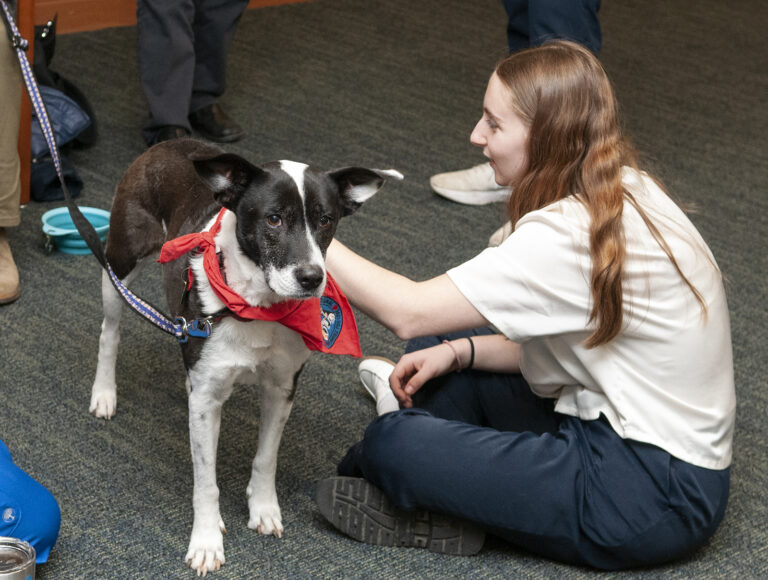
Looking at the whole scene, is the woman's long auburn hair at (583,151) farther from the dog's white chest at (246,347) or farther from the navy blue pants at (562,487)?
the dog's white chest at (246,347)

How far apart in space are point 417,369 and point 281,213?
60 centimetres

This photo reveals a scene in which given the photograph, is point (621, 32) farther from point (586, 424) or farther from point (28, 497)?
point (28, 497)

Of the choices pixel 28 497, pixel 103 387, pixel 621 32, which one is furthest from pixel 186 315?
pixel 621 32

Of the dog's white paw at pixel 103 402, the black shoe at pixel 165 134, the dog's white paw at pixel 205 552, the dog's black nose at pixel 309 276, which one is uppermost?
the dog's black nose at pixel 309 276

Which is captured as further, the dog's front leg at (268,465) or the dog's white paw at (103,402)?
the dog's white paw at (103,402)

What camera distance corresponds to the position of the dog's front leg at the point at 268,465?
1901 mm

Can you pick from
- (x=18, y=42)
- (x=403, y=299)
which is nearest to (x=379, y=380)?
(x=403, y=299)

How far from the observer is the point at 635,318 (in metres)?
1.72

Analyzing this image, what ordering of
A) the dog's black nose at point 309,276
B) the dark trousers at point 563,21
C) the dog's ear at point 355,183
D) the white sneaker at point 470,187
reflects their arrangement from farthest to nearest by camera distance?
the white sneaker at point 470,187 → the dark trousers at point 563,21 → the dog's ear at point 355,183 → the dog's black nose at point 309,276

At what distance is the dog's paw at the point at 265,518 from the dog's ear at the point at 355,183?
0.64m

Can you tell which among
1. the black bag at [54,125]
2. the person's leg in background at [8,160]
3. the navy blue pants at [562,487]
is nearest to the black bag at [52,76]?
the black bag at [54,125]

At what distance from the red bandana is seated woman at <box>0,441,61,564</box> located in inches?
18.3

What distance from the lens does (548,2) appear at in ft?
9.95

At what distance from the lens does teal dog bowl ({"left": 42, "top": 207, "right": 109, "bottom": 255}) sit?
113 inches
